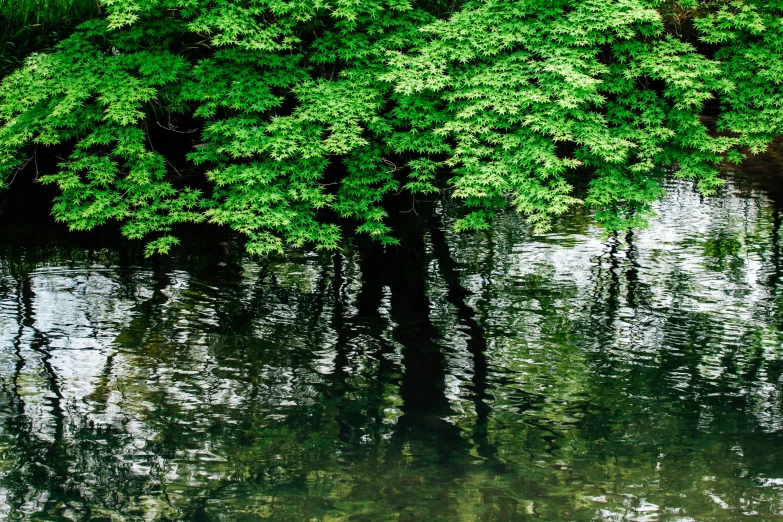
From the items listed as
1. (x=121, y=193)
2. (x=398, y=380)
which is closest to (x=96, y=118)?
(x=121, y=193)

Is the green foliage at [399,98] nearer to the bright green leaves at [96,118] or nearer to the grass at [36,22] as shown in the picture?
the bright green leaves at [96,118]

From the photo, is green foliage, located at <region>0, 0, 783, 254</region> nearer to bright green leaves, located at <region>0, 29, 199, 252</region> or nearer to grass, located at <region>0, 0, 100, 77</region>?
bright green leaves, located at <region>0, 29, 199, 252</region>

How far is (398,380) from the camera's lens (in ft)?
20.0

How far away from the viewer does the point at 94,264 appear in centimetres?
858

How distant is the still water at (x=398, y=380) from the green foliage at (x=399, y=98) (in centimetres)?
99

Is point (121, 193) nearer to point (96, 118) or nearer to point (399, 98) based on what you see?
point (96, 118)

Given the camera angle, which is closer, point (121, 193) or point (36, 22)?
point (121, 193)

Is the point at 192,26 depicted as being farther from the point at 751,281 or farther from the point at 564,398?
the point at 751,281

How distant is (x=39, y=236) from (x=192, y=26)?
13.7 ft

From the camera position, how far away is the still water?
462cm

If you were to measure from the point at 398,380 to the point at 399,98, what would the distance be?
3501 mm

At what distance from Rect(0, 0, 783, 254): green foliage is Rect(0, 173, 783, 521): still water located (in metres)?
0.99

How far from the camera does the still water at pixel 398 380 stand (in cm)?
462

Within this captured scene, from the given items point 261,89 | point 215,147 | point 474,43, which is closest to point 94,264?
point 215,147
